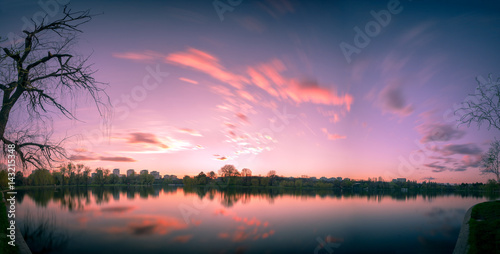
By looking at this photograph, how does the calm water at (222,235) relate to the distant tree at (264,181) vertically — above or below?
above

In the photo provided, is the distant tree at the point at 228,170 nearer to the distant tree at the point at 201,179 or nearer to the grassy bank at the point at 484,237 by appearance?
the distant tree at the point at 201,179

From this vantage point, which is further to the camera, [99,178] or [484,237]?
[99,178]

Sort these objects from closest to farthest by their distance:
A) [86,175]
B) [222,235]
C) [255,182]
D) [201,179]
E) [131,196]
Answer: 1. [222,235]
2. [131,196]
3. [86,175]
4. [255,182]
5. [201,179]

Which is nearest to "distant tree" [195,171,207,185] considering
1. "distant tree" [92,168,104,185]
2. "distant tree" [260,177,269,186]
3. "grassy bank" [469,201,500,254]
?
"distant tree" [260,177,269,186]

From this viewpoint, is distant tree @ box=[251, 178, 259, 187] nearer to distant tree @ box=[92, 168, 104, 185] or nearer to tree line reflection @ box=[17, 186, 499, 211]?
tree line reflection @ box=[17, 186, 499, 211]

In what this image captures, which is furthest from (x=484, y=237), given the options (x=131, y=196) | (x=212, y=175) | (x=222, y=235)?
(x=212, y=175)

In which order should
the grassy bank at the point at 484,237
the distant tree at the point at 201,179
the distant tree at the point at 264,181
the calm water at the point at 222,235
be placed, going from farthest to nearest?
the distant tree at the point at 201,179 < the distant tree at the point at 264,181 < the calm water at the point at 222,235 < the grassy bank at the point at 484,237

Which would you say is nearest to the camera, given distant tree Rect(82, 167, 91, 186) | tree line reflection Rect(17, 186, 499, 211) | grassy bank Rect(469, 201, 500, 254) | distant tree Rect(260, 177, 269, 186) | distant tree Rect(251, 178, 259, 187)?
grassy bank Rect(469, 201, 500, 254)

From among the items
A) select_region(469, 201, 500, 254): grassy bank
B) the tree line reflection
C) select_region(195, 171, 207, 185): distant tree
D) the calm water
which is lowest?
select_region(195, 171, 207, 185): distant tree

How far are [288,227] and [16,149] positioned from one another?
25502 mm


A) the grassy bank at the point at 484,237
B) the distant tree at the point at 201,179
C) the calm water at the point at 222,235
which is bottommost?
the distant tree at the point at 201,179

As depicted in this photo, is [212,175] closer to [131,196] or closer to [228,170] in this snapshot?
[228,170]

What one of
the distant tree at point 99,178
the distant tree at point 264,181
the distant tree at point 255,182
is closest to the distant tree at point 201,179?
the distant tree at point 255,182

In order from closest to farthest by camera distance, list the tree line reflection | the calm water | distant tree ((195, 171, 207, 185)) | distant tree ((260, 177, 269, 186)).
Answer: the calm water, the tree line reflection, distant tree ((260, 177, 269, 186)), distant tree ((195, 171, 207, 185))
